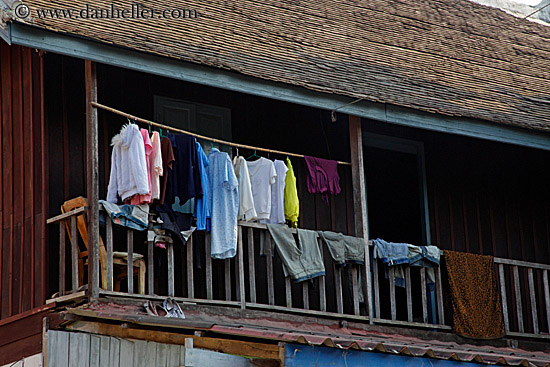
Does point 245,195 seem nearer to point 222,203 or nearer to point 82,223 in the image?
point 222,203

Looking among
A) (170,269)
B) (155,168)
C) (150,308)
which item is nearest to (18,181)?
(155,168)

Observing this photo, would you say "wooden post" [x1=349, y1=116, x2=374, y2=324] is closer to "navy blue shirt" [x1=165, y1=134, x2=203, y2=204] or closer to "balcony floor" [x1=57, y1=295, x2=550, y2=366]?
"balcony floor" [x1=57, y1=295, x2=550, y2=366]

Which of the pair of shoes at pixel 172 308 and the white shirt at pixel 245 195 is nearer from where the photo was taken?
the pair of shoes at pixel 172 308

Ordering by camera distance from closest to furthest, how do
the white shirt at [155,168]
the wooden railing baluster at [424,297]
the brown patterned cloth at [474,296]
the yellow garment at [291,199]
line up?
the white shirt at [155,168] < the yellow garment at [291,199] < the wooden railing baluster at [424,297] < the brown patterned cloth at [474,296]

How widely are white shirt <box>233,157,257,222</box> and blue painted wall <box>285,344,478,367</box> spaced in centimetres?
254

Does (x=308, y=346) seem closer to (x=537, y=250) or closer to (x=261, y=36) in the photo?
(x=261, y=36)

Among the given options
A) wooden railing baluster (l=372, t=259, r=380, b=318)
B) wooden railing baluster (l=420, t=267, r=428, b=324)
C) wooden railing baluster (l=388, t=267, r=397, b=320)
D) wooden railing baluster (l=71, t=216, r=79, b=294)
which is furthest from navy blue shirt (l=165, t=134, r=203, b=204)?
wooden railing baluster (l=420, t=267, r=428, b=324)

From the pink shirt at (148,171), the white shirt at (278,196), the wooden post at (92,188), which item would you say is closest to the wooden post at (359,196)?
the white shirt at (278,196)

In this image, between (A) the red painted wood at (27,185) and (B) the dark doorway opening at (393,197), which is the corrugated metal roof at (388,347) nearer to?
(A) the red painted wood at (27,185)

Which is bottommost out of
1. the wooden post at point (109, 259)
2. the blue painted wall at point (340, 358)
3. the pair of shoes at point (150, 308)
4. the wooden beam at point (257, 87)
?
the blue painted wall at point (340, 358)

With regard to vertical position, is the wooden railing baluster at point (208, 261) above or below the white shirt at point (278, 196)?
below

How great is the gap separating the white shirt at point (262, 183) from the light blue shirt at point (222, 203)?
0.47m

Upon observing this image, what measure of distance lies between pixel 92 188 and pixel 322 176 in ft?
11.6

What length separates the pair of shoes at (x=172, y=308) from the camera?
11000 millimetres
